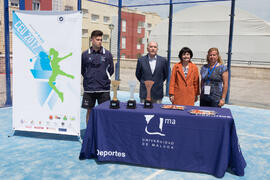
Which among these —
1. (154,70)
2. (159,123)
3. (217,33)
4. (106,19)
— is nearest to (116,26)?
(106,19)

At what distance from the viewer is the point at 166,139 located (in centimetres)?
347

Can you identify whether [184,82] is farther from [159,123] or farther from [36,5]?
[36,5]

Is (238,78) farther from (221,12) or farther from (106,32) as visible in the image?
(106,32)

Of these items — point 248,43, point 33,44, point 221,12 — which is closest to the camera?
point 33,44

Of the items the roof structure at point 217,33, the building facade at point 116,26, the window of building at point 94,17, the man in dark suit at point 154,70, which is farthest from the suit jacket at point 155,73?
the window of building at point 94,17

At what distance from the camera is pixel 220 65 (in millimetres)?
4176

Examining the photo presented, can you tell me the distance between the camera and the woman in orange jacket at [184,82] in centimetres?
429

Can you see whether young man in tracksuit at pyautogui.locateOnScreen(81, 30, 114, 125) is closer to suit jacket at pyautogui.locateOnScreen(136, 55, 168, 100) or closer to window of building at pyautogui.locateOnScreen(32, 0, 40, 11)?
suit jacket at pyautogui.locateOnScreen(136, 55, 168, 100)

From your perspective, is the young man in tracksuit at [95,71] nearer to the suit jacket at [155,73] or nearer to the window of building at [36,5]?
the suit jacket at [155,73]

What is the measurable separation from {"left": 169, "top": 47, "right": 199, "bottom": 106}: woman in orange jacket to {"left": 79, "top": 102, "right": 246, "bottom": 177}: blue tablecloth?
2.00 feet

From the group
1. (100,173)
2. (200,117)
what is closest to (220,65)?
(200,117)

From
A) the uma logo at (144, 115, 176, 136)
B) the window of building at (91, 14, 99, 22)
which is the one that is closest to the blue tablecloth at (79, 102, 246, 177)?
the uma logo at (144, 115, 176, 136)

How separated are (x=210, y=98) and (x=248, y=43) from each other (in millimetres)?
30428

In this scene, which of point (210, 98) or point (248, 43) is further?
point (248, 43)
